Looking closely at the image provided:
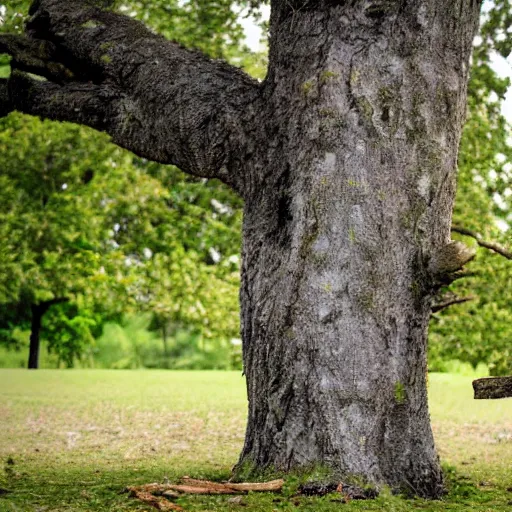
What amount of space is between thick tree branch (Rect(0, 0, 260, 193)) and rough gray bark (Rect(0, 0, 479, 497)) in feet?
0.08

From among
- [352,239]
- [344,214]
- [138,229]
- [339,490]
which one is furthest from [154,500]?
[138,229]

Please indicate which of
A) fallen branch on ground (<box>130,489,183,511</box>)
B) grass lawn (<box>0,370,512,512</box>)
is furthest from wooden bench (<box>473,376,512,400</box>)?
fallen branch on ground (<box>130,489,183,511</box>)

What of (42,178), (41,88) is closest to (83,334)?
(42,178)

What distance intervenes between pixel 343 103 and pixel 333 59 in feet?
1.04

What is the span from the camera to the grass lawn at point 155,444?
4.31 meters

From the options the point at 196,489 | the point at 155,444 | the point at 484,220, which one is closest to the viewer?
the point at 196,489

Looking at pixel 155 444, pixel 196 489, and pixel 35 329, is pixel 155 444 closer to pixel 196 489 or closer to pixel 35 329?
pixel 196 489

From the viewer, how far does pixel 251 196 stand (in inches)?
203

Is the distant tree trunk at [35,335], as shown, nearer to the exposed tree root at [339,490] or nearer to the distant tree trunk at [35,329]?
the distant tree trunk at [35,329]

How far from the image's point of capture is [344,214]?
4664 mm

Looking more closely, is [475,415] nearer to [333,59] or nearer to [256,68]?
[256,68]

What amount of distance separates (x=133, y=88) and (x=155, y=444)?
4.36 metres

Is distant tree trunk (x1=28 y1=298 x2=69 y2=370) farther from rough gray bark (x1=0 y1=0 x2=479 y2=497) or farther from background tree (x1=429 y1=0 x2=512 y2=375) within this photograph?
rough gray bark (x1=0 y1=0 x2=479 y2=497)

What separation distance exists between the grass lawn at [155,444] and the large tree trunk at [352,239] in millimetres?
413
